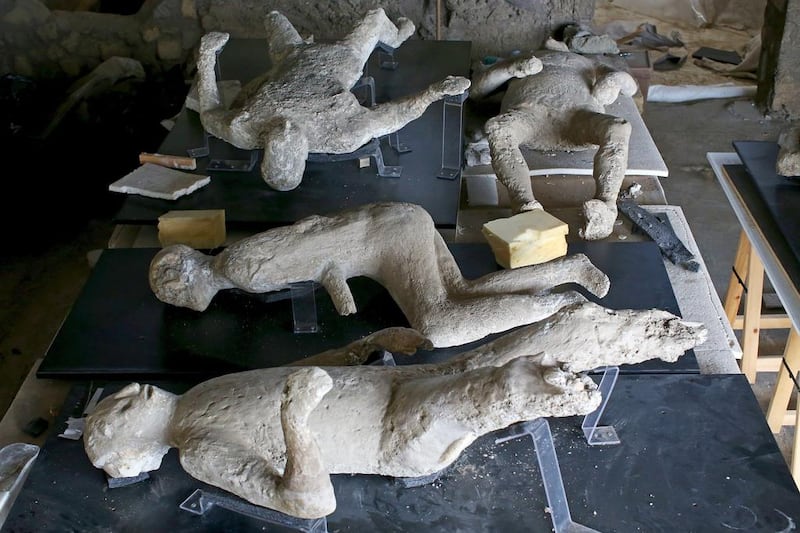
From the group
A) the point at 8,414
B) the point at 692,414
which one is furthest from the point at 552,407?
the point at 8,414

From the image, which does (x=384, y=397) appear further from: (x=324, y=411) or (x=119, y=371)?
(x=119, y=371)

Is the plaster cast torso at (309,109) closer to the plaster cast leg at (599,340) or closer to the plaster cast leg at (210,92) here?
the plaster cast leg at (210,92)

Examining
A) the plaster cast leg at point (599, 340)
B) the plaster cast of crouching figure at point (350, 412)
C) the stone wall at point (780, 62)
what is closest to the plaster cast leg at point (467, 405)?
the plaster cast of crouching figure at point (350, 412)

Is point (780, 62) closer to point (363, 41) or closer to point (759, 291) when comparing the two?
point (759, 291)

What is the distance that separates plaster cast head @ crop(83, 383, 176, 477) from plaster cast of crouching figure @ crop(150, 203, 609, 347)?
27.3 inches

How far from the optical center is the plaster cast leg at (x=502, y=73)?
3783mm

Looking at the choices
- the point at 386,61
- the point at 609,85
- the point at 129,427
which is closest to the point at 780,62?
the point at 609,85

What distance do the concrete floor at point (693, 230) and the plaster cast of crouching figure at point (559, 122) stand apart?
1212mm

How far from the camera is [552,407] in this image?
5.90 ft

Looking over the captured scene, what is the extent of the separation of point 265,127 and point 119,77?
2.14m

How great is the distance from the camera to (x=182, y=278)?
2832 millimetres

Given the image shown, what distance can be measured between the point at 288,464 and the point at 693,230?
136 inches

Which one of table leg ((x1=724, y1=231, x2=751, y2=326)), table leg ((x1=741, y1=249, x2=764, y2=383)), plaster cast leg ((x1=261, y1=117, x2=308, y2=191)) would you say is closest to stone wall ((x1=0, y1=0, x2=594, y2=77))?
plaster cast leg ((x1=261, y1=117, x2=308, y2=191))

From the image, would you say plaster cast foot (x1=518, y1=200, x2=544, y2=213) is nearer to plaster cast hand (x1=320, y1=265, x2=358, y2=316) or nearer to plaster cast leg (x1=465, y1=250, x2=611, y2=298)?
→ plaster cast leg (x1=465, y1=250, x2=611, y2=298)
